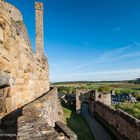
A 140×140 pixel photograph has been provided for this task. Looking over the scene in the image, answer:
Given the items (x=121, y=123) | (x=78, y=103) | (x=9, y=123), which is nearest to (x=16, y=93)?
(x=9, y=123)

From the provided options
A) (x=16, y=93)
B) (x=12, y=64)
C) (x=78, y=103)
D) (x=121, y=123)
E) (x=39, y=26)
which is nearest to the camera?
(x=12, y=64)

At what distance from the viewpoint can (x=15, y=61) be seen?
501 centimetres

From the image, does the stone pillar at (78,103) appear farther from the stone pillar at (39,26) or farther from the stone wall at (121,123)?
the stone pillar at (39,26)

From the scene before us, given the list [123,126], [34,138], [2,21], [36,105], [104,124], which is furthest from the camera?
[104,124]

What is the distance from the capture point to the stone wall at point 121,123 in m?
13.6

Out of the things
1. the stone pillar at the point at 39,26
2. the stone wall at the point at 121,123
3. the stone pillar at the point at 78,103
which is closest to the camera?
the stone pillar at the point at 39,26

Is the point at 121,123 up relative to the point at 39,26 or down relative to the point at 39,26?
down

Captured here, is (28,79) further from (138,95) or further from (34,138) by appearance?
(138,95)

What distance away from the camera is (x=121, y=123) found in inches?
652

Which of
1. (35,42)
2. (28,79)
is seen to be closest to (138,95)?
(35,42)

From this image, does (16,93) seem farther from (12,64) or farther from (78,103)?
(78,103)

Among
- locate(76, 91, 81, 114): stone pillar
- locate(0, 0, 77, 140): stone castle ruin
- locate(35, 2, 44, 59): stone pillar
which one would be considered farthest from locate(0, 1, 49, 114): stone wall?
locate(76, 91, 81, 114): stone pillar

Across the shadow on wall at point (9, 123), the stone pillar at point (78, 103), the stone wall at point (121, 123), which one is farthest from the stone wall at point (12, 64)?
the stone pillar at point (78, 103)

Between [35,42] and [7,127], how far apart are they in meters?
8.61
